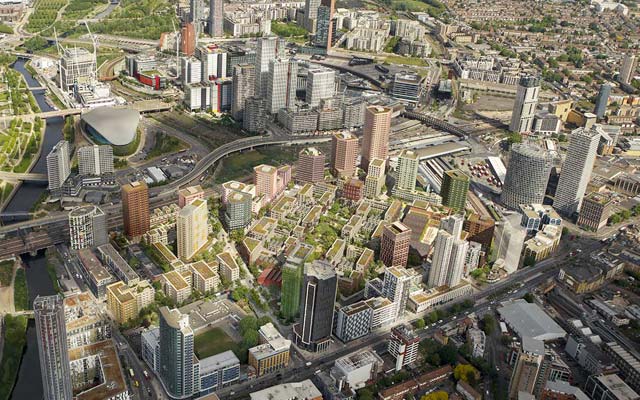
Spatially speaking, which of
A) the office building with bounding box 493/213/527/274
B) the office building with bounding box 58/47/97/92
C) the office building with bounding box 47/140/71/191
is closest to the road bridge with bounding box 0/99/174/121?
the office building with bounding box 58/47/97/92

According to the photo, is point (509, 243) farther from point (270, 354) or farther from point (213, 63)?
point (213, 63)

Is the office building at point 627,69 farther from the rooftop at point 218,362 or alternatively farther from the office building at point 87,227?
the rooftop at point 218,362

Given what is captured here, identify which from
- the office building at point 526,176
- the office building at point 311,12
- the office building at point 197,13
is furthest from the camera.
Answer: the office building at point 311,12

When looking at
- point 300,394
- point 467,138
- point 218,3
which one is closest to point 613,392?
point 300,394

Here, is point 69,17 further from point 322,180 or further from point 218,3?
point 322,180

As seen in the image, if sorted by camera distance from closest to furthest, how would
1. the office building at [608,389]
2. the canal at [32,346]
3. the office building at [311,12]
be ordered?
the canal at [32,346], the office building at [608,389], the office building at [311,12]

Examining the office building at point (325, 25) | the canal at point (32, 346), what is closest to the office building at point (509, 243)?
the canal at point (32, 346)
